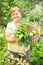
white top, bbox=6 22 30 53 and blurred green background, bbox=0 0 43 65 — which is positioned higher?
white top, bbox=6 22 30 53

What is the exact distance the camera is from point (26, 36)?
5.03 meters

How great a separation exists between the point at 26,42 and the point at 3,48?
178 centimetres

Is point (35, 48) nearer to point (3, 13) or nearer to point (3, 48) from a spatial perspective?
point (3, 48)

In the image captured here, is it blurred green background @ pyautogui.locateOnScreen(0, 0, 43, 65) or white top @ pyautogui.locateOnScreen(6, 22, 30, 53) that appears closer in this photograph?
white top @ pyautogui.locateOnScreen(6, 22, 30, 53)

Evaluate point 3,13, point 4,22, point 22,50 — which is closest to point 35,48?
point 22,50

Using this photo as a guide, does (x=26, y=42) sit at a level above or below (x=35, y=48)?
above

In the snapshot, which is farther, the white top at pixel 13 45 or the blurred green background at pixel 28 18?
the blurred green background at pixel 28 18

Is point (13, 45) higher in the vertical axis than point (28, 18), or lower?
lower

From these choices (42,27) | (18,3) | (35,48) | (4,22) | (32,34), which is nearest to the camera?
(32,34)

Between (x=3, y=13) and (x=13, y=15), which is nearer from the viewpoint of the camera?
(x=13, y=15)

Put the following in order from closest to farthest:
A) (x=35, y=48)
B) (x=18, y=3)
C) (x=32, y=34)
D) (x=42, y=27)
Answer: (x=32, y=34) < (x=35, y=48) < (x=42, y=27) < (x=18, y=3)

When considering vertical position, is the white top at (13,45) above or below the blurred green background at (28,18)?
above

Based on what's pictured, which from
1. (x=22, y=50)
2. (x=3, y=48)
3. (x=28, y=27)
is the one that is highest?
(x=28, y=27)

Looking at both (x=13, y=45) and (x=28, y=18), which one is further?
(x=28, y=18)
